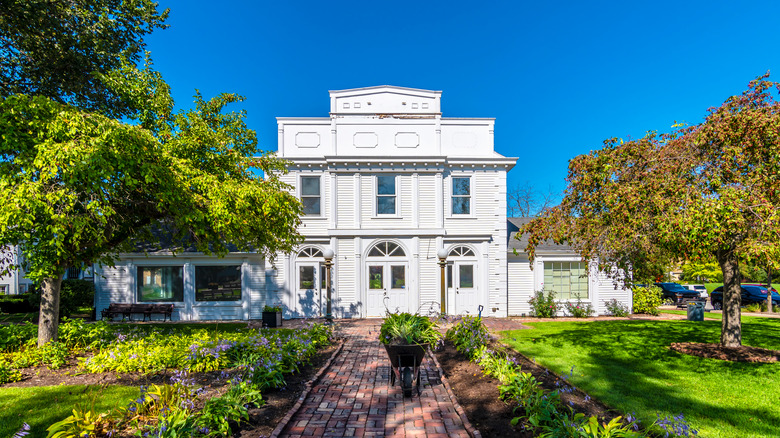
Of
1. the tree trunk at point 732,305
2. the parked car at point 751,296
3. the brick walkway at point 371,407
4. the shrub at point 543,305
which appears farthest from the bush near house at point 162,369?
the parked car at point 751,296

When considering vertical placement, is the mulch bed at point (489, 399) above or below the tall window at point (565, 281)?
below

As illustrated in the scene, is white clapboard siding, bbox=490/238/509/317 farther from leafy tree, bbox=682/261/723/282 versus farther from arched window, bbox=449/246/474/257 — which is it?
leafy tree, bbox=682/261/723/282

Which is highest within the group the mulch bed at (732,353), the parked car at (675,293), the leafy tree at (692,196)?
the leafy tree at (692,196)

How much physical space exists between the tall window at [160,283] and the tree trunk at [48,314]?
24.9 feet

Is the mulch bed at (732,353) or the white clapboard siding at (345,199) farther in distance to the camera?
the white clapboard siding at (345,199)

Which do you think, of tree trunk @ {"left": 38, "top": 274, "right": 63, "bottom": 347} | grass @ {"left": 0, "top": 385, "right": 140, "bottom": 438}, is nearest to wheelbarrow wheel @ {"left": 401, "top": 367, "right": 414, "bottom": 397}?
grass @ {"left": 0, "top": 385, "right": 140, "bottom": 438}

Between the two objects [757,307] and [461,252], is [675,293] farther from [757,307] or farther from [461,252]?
[461,252]

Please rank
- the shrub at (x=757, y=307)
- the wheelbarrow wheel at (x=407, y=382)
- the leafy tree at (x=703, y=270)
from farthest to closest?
the leafy tree at (x=703, y=270)
the shrub at (x=757, y=307)
the wheelbarrow wheel at (x=407, y=382)

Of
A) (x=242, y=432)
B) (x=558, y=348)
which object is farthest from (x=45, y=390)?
(x=558, y=348)

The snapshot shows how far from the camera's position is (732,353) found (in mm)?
8961

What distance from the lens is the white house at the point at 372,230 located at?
16.4 meters

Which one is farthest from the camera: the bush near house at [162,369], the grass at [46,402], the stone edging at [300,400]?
the grass at [46,402]

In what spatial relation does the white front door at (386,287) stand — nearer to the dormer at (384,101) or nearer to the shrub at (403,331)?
the dormer at (384,101)

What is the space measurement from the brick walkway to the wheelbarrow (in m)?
0.21
